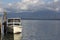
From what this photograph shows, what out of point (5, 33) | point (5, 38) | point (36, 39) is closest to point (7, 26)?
point (5, 33)


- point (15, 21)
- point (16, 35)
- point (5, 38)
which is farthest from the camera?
point (15, 21)

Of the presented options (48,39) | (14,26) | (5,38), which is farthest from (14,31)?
(48,39)

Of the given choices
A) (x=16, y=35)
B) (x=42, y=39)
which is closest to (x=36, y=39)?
(x=42, y=39)

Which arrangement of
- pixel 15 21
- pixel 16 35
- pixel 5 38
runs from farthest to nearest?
1. pixel 15 21
2. pixel 16 35
3. pixel 5 38

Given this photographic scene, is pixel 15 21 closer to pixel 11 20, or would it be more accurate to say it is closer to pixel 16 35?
pixel 11 20

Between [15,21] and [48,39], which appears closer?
[48,39]

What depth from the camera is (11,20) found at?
165ft

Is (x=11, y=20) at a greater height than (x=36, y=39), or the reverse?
(x=11, y=20)

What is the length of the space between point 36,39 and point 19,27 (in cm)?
493

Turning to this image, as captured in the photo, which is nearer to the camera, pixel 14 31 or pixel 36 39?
pixel 36 39

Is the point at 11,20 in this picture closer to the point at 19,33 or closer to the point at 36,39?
the point at 19,33

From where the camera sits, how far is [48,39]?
42875 millimetres

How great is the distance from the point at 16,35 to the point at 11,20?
18.0 ft

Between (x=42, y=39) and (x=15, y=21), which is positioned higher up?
(x=15, y=21)
